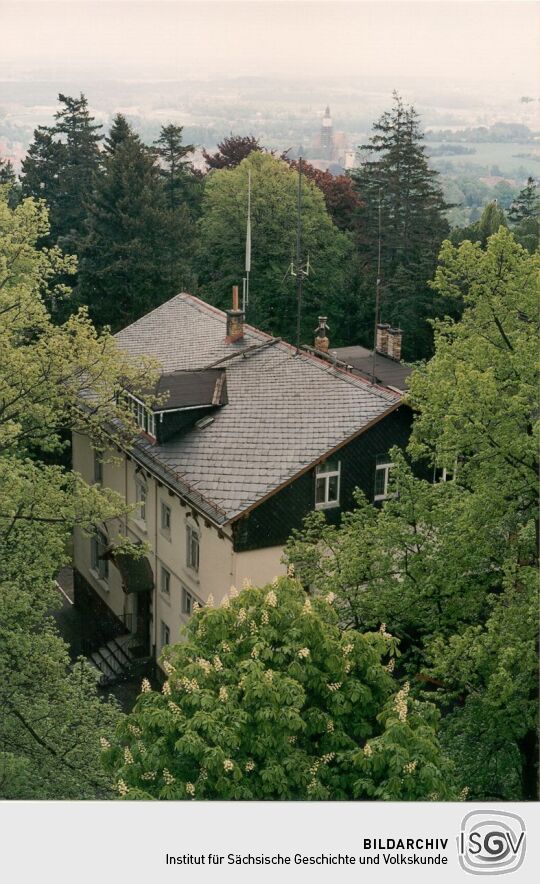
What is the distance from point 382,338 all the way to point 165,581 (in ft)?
40.9

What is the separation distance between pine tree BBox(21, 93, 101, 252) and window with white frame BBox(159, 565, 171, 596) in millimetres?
20575

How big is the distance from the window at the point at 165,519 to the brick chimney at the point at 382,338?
443 inches

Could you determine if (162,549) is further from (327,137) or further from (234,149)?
(234,149)

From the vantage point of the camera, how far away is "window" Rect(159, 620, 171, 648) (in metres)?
23.6

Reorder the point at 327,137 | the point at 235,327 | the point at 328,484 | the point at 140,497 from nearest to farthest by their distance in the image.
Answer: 1. the point at 328,484
2. the point at 140,497
3. the point at 235,327
4. the point at 327,137

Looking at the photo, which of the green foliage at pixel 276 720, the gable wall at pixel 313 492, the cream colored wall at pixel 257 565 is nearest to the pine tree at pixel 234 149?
the gable wall at pixel 313 492

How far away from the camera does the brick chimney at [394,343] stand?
104ft

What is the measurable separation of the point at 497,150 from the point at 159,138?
29.7 metres

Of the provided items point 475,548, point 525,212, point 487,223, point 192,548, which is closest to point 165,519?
point 192,548

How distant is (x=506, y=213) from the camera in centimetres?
4272

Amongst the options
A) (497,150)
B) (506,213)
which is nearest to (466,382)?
(497,150)

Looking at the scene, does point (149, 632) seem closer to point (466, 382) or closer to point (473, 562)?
point (473, 562)

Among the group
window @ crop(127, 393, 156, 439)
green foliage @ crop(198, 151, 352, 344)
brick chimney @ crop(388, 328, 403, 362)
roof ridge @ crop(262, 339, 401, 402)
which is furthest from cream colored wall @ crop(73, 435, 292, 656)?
green foliage @ crop(198, 151, 352, 344)
